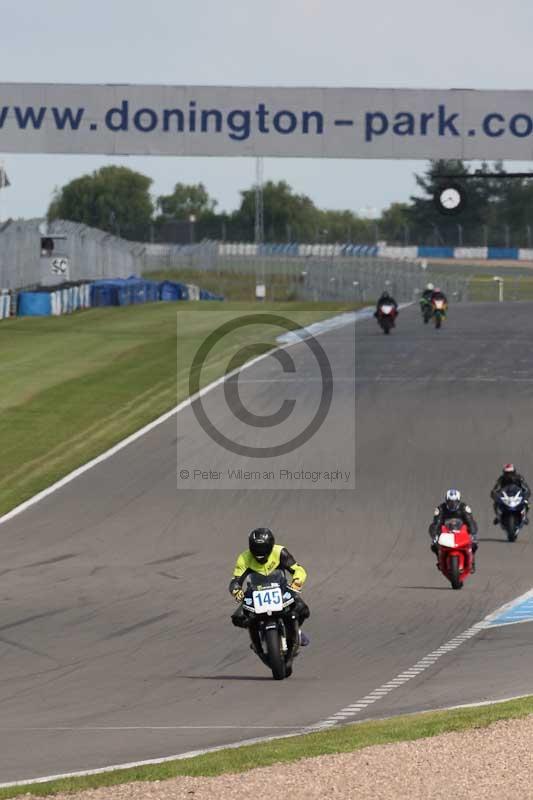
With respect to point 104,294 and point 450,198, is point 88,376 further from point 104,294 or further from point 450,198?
point 104,294

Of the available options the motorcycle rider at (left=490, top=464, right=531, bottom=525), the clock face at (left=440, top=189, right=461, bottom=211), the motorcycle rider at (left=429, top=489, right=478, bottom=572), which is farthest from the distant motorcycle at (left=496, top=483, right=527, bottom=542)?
the clock face at (left=440, top=189, right=461, bottom=211)

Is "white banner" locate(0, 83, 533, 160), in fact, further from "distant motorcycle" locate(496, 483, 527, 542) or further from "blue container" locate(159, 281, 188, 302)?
"blue container" locate(159, 281, 188, 302)

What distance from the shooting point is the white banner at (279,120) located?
3481 cm

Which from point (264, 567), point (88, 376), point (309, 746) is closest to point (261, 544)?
point (264, 567)

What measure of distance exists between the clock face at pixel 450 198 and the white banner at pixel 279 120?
754 cm

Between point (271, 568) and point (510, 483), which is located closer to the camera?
point (271, 568)

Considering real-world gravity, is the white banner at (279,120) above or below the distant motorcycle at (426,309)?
above

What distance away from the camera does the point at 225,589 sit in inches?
752

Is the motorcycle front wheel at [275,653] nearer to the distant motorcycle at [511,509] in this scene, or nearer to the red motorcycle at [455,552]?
the red motorcycle at [455,552]

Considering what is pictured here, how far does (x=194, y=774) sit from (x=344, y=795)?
103 cm

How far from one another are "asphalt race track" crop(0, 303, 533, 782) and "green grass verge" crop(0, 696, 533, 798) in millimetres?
548

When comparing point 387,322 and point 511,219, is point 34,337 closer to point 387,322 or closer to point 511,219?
point 387,322

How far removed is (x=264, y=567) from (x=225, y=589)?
196 inches

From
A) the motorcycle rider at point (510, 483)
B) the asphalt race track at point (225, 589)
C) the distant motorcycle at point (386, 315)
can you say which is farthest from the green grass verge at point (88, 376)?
the motorcycle rider at point (510, 483)
